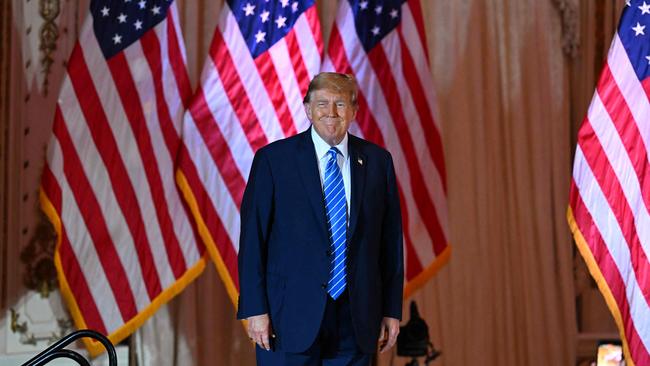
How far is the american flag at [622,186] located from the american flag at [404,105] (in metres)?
0.89


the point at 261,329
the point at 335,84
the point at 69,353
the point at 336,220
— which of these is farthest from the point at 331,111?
the point at 69,353

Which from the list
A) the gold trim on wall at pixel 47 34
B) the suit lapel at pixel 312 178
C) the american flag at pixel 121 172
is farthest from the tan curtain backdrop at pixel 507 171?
the suit lapel at pixel 312 178

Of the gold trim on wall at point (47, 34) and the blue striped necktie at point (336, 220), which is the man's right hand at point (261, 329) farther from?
the gold trim on wall at point (47, 34)

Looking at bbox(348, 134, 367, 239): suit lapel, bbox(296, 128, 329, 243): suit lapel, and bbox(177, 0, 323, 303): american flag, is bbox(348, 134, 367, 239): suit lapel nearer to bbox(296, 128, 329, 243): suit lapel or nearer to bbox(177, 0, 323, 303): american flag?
bbox(296, 128, 329, 243): suit lapel

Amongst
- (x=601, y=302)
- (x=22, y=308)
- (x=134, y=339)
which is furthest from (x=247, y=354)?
(x=601, y=302)

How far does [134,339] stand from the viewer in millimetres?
6043

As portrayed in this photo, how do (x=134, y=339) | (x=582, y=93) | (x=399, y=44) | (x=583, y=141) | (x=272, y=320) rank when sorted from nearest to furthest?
(x=272, y=320) < (x=583, y=141) < (x=399, y=44) < (x=134, y=339) < (x=582, y=93)

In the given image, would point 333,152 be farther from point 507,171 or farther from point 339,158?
point 507,171

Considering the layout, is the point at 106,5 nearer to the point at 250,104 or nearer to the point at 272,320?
the point at 250,104

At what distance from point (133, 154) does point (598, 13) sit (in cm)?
398

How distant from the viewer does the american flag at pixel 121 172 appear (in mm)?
5176

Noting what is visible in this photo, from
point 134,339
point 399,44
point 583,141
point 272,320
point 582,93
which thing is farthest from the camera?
point 582,93

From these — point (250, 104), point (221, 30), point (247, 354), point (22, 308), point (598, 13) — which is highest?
point (598, 13)

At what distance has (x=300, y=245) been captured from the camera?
3441 millimetres
